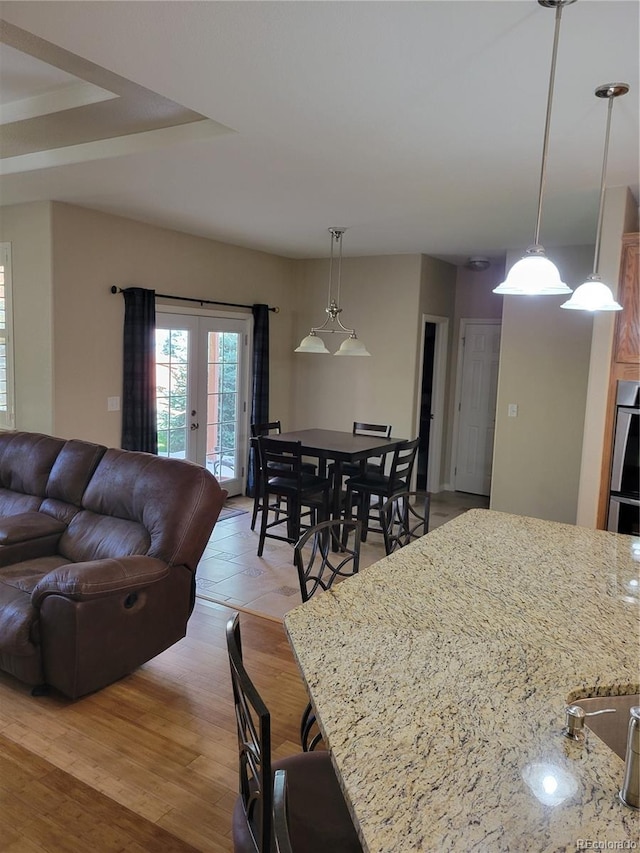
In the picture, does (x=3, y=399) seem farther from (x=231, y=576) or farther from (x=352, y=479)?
(x=352, y=479)

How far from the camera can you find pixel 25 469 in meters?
3.82

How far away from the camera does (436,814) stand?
3.33 feet

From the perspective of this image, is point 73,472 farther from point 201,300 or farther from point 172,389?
point 201,300

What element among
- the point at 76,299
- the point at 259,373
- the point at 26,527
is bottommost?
the point at 26,527

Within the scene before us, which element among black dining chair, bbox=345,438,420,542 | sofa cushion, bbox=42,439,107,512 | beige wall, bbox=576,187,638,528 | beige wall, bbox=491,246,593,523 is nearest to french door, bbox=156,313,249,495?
black dining chair, bbox=345,438,420,542

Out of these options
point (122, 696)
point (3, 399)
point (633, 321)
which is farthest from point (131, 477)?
point (633, 321)

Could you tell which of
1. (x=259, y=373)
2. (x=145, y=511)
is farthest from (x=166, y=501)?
(x=259, y=373)

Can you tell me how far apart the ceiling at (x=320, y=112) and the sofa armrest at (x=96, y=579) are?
2.09m

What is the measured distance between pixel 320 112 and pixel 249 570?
10.5 ft

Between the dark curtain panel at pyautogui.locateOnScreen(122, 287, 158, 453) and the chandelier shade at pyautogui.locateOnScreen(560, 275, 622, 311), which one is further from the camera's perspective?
the dark curtain panel at pyautogui.locateOnScreen(122, 287, 158, 453)

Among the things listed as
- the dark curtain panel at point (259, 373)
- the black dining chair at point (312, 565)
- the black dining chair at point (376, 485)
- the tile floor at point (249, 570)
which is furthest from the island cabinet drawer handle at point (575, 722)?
the dark curtain panel at point (259, 373)

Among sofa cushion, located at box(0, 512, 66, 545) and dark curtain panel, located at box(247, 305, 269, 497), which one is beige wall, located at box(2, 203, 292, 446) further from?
sofa cushion, located at box(0, 512, 66, 545)

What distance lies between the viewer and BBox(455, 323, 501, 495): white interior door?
7180mm

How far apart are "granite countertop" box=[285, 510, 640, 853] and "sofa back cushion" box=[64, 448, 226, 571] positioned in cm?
129
